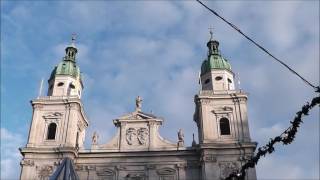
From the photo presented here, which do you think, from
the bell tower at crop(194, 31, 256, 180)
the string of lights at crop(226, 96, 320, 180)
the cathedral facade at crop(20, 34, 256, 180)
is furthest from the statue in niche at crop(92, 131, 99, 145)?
the string of lights at crop(226, 96, 320, 180)

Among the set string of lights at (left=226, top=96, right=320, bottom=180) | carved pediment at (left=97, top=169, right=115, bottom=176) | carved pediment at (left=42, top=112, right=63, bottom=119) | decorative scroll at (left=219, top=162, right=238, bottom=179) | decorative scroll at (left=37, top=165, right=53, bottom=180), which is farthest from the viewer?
carved pediment at (left=42, top=112, right=63, bottom=119)

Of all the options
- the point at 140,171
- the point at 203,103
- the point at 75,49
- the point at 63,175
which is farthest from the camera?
the point at 75,49

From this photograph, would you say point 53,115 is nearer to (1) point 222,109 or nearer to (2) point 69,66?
(2) point 69,66

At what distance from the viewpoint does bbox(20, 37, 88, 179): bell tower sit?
102 ft

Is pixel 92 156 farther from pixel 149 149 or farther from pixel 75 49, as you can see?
pixel 75 49

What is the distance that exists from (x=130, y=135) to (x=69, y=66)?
858cm

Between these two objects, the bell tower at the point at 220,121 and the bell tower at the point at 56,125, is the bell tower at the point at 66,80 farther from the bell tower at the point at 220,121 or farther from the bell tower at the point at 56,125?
the bell tower at the point at 220,121

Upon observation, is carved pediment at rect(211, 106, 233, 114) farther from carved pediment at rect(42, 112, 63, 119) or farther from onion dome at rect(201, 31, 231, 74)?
carved pediment at rect(42, 112, 63, 119)

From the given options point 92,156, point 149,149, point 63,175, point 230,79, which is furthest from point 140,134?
point 63,175

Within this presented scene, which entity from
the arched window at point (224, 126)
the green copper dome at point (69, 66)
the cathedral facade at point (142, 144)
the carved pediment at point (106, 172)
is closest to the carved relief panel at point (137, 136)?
the cathedral facade at point (142, 144)

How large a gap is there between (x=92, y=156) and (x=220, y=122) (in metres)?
9.48

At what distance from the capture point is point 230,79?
1417 inches

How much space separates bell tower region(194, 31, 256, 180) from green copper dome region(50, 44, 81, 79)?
10.3 m

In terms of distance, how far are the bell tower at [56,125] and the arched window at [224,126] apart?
10.4m
